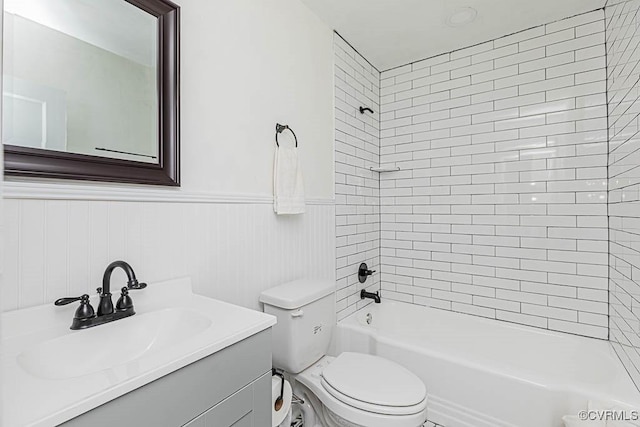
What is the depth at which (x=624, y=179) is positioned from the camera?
1647 millimetres

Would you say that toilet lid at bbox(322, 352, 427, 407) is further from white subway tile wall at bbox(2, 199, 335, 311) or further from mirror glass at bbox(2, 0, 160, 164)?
mirror glass at bbox(2, 0, 160, 164)

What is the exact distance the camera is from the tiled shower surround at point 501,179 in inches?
80.0

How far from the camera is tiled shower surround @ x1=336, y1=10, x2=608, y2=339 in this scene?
6.66 ft

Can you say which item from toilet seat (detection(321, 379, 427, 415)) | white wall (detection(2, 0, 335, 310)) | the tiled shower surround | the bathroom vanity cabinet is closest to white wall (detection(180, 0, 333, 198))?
white wall (detection(2, 0, 335, 310))

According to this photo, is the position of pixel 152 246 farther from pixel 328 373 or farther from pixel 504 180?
pixel 504 180

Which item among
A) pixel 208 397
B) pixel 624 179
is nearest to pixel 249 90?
pixel 208 397

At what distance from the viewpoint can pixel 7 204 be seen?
88 centimetres

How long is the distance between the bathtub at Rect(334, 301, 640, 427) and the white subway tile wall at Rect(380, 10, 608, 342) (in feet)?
0.43

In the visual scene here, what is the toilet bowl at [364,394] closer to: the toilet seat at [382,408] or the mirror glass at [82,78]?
the toilet seat at [382,408]

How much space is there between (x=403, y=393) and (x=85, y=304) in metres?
1.25

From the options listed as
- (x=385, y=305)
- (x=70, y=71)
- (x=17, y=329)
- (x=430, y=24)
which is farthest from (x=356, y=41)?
(x=17, y=329)

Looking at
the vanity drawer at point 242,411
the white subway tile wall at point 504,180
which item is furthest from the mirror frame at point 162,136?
the white subway tile wall at point 504,180

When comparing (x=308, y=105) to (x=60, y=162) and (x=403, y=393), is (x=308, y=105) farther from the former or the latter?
(x=403, y=393)

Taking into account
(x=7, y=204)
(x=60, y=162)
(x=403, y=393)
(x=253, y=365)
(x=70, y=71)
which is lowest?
(x=403, y=393)
